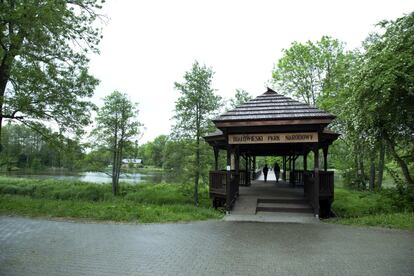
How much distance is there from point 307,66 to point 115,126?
16.3 meters

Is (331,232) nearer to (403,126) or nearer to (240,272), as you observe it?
(240,272)

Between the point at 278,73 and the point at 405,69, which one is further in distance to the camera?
the point at 278,73

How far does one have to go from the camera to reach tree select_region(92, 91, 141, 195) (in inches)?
893

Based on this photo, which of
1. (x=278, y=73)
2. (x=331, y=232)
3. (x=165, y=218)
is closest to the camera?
(x=331, y=232)

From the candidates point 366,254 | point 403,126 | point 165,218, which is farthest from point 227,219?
point 403,126

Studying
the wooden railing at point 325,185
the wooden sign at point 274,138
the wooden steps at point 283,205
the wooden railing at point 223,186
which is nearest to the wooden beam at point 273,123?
the wooden sign at point 274,138

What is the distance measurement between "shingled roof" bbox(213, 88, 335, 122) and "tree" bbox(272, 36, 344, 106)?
46.2 ft

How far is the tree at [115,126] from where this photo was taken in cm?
2269

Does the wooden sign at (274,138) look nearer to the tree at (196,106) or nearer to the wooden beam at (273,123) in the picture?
the wooden beam at (273,123)

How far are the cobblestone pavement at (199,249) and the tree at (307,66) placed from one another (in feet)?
63.0

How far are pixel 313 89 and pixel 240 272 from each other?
23.8 metres

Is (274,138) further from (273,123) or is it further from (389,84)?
(389,84)

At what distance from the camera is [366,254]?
622cm

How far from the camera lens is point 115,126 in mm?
22969
